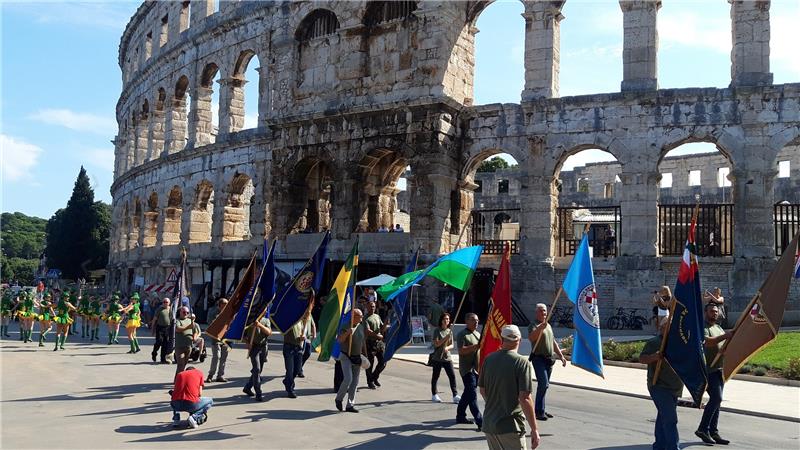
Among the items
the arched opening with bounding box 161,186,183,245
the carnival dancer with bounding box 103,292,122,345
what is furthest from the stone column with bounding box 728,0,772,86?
the arched opening with bounding box 161,186,183,245

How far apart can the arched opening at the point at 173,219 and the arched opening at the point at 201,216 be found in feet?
6.94

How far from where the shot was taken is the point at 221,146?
101ft

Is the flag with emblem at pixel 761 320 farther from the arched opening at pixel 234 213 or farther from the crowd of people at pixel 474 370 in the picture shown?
the arched opening at pixel 234 213

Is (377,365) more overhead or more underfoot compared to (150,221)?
more underfoot

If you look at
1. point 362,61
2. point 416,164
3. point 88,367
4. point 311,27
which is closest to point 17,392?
point 88,367

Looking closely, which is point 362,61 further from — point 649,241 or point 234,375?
point 234,375

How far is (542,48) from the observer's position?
2338 cm

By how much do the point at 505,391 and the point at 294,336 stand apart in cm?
623

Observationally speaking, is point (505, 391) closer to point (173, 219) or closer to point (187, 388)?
point (187, 388)

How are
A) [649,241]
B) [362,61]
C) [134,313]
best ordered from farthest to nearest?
[362,61], [649,241], [134,313]

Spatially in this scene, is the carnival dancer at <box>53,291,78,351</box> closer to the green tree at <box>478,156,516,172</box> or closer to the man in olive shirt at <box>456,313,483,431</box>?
the man in olive shirt at <box>456,313,483,431</box>

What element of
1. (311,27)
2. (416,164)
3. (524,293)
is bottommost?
(524,293)

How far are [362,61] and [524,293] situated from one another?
33.1 ft

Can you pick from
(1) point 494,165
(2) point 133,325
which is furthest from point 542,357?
(1) point 494,165
